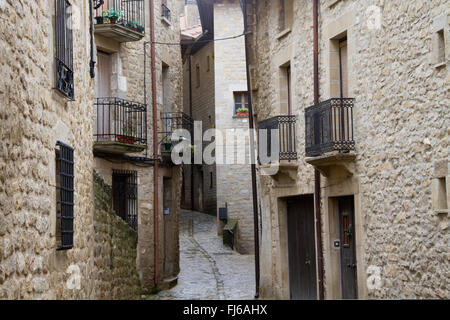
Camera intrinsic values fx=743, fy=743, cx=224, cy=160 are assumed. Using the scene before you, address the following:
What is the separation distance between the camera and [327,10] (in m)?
12.8

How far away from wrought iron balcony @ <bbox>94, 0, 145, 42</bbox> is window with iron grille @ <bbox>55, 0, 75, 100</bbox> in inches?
331

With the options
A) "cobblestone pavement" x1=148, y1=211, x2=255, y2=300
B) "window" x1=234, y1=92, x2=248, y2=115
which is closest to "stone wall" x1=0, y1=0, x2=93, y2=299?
"cobblestone pavement" x1=148, y1=211, x2=255, y2=300

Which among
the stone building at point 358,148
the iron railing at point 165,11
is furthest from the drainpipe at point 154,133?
the stone building at point 358,148

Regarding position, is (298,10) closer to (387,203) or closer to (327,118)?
(327,118)

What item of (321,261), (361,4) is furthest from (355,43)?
(321,261)

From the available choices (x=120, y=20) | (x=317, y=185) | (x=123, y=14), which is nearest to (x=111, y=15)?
(x=120, y=20)

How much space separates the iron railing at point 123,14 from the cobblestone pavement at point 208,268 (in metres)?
6.14

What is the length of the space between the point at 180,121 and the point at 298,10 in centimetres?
663

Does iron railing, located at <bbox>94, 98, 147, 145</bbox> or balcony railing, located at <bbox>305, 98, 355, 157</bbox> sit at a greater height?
iron railing, located at <bbox>94, 98, 147, 145</bbox>

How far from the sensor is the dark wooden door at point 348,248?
479 inches

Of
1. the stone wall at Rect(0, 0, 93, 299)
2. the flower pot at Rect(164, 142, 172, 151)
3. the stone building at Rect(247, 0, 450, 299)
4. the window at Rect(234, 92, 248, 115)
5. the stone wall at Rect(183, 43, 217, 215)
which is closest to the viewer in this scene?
the stone wall at Rect(0, 0, 93, 299)

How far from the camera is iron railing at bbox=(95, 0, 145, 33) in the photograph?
648 inches

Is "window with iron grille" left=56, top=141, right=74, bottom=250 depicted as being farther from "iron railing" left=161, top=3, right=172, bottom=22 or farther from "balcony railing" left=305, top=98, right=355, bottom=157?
"iron railing" left=161, top=3, right=172, bottom=22

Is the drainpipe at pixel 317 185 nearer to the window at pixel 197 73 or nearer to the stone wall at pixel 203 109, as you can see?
the stone wall at pixel 203 109
